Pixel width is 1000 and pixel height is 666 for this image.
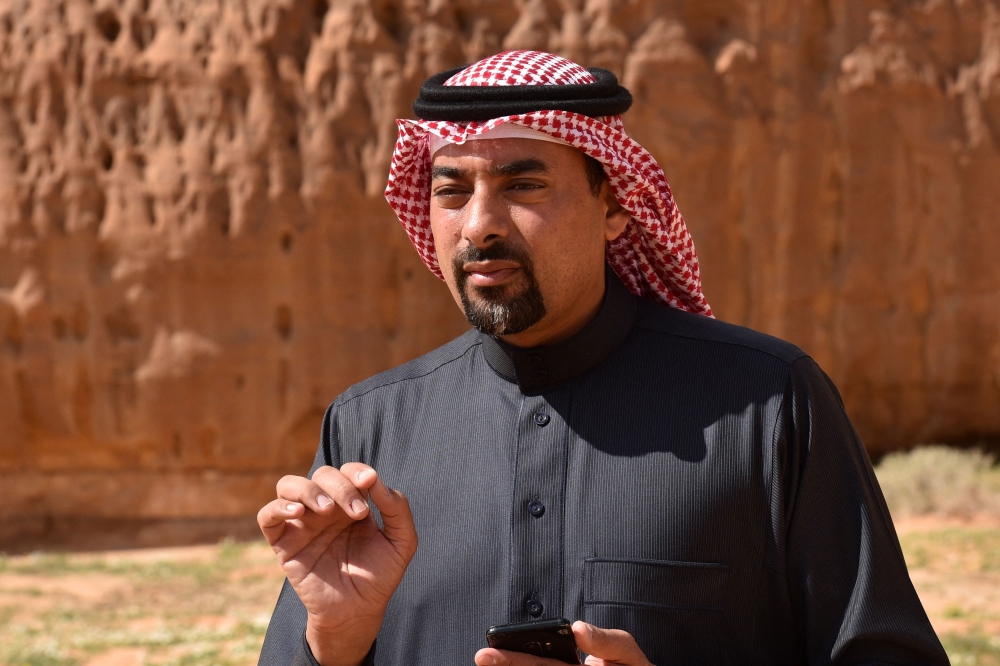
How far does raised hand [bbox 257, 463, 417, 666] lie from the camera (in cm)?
150

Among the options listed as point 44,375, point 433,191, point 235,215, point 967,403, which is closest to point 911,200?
point 967,403

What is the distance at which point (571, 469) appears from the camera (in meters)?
1.70

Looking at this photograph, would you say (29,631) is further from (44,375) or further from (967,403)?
(967,403)

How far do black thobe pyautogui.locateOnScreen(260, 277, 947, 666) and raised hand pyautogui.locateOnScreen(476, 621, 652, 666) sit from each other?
154 mm

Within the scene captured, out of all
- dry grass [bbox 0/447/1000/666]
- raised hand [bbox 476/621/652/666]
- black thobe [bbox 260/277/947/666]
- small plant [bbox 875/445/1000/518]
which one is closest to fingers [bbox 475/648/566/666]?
raised hand [bbox 476/621/652/666]

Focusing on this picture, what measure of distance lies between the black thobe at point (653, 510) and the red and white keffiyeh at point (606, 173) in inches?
8.0

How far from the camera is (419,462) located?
181cm

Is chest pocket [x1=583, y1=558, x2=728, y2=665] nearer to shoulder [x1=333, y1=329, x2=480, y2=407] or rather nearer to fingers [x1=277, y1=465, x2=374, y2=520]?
fingers [x1=277, y1=465, x2=374, y2=520]

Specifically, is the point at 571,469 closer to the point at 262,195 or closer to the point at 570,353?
the point at 570,353

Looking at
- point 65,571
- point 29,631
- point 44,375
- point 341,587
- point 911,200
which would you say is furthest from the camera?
point 911,200

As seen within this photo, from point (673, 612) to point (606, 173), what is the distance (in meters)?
0.77

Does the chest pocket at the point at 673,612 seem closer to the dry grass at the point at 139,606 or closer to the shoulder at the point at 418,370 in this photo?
the shoulder at the point at 418,370

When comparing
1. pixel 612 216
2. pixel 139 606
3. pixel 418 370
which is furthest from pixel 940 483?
pixel 418 370

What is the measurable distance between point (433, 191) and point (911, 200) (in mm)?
8821
